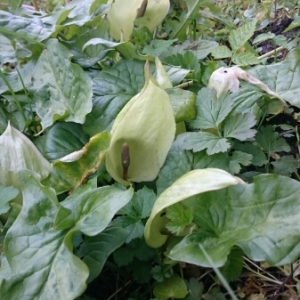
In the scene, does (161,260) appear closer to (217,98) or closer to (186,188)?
(186,188)

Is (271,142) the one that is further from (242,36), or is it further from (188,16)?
(188,16)

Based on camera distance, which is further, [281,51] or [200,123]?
[281,51]

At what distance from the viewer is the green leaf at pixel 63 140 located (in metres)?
0.69

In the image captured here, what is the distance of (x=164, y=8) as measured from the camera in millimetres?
920

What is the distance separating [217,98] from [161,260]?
253 mm

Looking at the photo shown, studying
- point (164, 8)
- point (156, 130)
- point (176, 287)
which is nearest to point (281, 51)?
point (164, 8)

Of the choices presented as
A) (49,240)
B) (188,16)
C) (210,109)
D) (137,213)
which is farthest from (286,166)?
(188,16)

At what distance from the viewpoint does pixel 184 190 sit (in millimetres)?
506

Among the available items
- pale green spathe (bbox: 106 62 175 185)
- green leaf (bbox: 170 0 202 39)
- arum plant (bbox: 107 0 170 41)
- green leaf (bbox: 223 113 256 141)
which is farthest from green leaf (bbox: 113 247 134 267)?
green leaf (bbox: 170 0 202 39)

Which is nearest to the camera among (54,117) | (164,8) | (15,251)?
(15,251)

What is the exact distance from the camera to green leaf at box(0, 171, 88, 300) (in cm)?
47

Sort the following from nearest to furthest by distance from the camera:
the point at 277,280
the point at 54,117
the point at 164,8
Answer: the point at 277,280 < the point at 54,117 < the point at 164,8

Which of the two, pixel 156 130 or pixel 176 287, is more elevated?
pixel 156 130

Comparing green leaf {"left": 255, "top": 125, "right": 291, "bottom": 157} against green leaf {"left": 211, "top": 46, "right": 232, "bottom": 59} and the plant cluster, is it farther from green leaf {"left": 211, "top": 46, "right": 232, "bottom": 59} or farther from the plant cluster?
green leaf {"left": 211, "top": 46, "right": 232, "bottom": 59}
